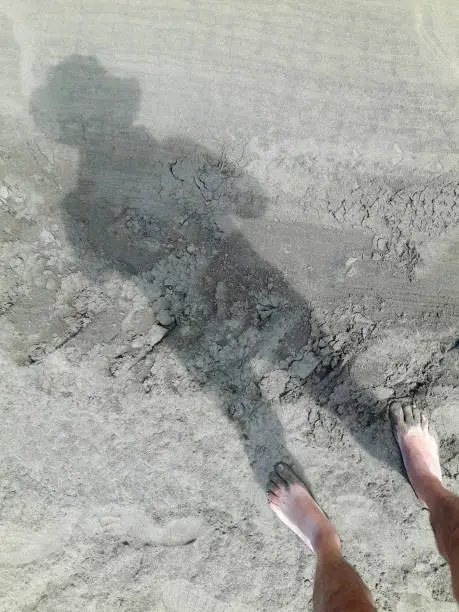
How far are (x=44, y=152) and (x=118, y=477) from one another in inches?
71.5

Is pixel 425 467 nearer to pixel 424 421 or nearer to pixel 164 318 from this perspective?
pixel 424 421

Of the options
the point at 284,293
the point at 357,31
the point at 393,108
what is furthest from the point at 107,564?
the point at 357,31

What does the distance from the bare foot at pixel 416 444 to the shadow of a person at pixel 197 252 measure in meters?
0.09

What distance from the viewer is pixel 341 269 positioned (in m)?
2.47

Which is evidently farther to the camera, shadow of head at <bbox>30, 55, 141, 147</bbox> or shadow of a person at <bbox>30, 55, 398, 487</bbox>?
shadow of head at <bbox>30, 55, 141, 147</bbox>

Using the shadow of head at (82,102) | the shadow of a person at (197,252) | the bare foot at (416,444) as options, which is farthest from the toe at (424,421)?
the shadow of head at (82,102)

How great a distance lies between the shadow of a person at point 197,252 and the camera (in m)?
2.39

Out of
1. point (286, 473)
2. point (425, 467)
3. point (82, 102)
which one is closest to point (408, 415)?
point (425, 467)

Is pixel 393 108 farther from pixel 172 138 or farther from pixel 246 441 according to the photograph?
pixel 246 441

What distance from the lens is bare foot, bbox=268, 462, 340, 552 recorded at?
2.26 meters

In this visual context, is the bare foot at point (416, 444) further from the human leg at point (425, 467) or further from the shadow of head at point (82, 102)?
the shadow of head at point (82, 102)

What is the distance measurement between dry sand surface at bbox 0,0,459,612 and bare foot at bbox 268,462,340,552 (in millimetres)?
73

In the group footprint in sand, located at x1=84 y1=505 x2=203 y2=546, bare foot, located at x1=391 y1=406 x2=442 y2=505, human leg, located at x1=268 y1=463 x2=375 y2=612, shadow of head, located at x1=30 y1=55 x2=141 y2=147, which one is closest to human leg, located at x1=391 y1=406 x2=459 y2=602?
bare foot, located at x1=391 y1=406 x2=442 y2=505

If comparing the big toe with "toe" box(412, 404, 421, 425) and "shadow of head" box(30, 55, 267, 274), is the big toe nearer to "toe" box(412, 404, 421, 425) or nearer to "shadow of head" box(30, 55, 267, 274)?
"toe" box(412, 404, 421, 425)
